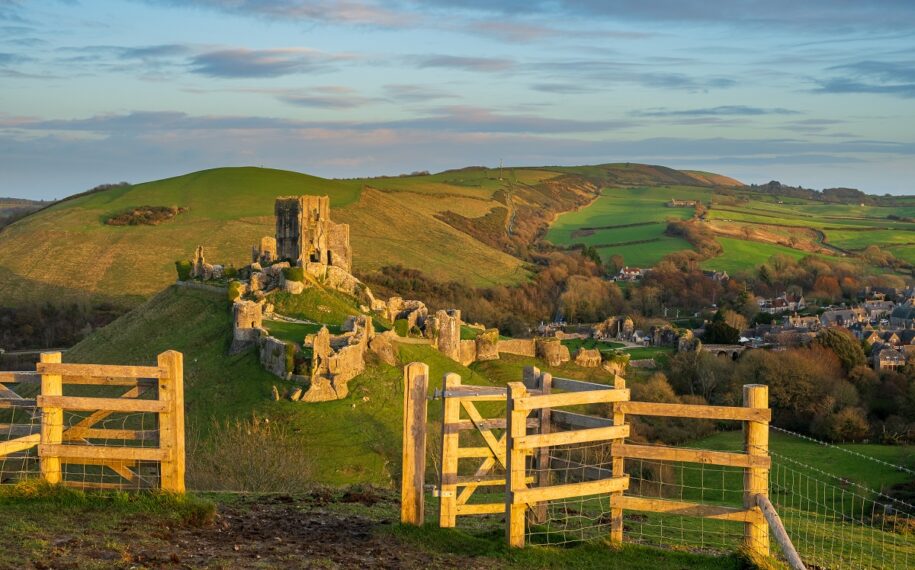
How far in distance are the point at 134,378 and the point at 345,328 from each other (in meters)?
37.0

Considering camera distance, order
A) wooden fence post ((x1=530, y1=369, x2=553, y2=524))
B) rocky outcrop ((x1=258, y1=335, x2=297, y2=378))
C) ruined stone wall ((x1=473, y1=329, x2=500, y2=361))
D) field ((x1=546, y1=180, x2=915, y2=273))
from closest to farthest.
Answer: wooden fence post ((x1=530, y1=369, x2=553, y2=524)) < rocky outcrop ((x1=258, y1=335, x2=297, y2=378)) < ruined stone wall ((x1=473, y1=329, x2=500, y2=361)) < field ((x1=546, y1=180, x2=915, y2=273))

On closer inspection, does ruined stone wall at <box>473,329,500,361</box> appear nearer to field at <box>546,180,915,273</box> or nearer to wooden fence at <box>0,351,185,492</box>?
wooden fence at <box>0,351,185,492</box>

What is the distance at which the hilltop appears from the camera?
113 meters

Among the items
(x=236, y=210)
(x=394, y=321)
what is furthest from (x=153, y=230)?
(x=394, y=321)

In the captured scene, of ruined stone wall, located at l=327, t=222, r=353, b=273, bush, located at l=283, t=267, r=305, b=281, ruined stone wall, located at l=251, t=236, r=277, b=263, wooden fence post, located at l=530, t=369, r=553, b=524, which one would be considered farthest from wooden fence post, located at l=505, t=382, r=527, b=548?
ruined stone wall, located at l=251, t=236, r=277, b=263

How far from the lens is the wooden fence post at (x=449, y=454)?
15453mm

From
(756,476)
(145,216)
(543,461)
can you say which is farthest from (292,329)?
(145,216)

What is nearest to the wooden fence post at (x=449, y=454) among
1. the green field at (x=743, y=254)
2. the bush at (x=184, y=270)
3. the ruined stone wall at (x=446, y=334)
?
the ruined stone wall at (x=446, y=334)

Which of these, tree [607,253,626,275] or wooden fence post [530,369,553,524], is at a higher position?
wooden fence post [530,369,553,524]

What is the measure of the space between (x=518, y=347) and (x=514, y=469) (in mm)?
63869

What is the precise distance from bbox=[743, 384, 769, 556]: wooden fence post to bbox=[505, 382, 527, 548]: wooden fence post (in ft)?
10.8

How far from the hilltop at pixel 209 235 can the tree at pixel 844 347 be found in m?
51.8

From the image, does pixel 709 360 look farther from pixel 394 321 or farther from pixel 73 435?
pixel 73 435

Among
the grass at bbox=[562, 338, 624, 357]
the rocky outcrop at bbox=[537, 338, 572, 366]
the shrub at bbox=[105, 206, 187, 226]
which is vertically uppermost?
the shrub at bbox=[105, 206, 187, 226]
